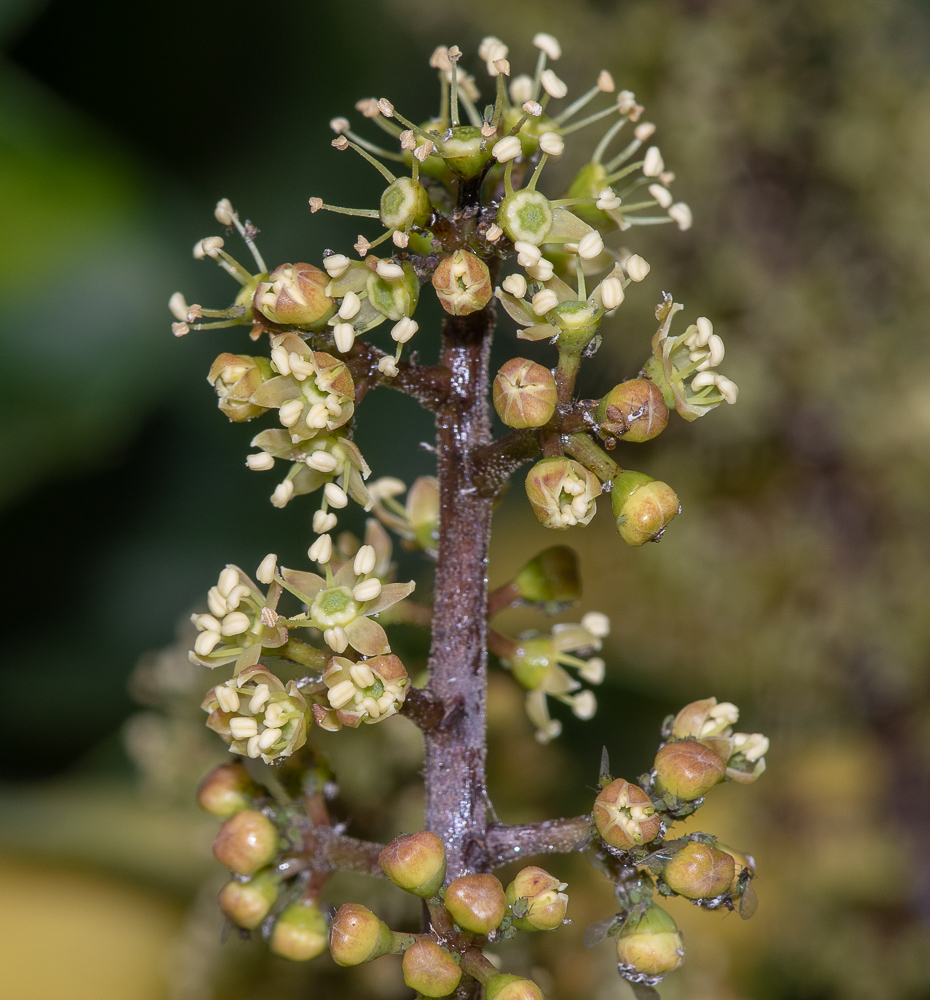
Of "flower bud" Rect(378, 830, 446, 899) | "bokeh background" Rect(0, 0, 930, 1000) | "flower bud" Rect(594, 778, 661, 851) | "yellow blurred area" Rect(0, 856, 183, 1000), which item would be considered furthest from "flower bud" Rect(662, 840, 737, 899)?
"yellow blurred area" Rect(0, 856, 183, 1000)

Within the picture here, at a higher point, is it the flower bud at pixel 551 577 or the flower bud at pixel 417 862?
the flower bud at pixel 551 577

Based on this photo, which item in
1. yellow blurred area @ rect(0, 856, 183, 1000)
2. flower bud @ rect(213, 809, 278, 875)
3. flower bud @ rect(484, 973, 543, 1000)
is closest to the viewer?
flower bud @ rect(484, 973, 543, 1000)

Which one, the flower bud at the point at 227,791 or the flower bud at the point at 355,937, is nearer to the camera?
the flower bud at the point at 355,937

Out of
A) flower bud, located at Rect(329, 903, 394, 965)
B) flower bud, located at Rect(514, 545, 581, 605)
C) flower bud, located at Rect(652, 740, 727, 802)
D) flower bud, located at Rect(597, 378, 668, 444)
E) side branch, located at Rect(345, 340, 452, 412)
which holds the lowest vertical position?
flower bud, located at Rect(329, 903, 394, 965)

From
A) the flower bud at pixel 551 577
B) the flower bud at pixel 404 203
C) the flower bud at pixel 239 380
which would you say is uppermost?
the flower bud at pixel 404 203

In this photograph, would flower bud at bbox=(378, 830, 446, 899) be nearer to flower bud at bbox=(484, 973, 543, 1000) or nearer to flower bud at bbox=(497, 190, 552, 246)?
flower bud at bbox=(484, 973, 543, 1000)

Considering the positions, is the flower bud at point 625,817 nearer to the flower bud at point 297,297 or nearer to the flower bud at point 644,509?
the flower bud at point 644,509

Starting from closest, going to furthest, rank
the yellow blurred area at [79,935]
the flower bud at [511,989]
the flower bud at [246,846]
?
1. the flower bud at [511,989]
2. the flower bud at [246,846]
3. the yellow blurred area at [79,935]

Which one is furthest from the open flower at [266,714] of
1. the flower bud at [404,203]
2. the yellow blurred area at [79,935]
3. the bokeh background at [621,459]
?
the yellow blurred area at [79,935]

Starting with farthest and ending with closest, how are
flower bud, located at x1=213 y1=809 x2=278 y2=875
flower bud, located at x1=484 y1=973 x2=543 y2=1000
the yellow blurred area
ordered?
the yellow blurred area < flower bud, located at x1=213 y1=809 x2=278 y2=875 < flower bud, located at x1=484 y1=973 x2=543 y2=1000
